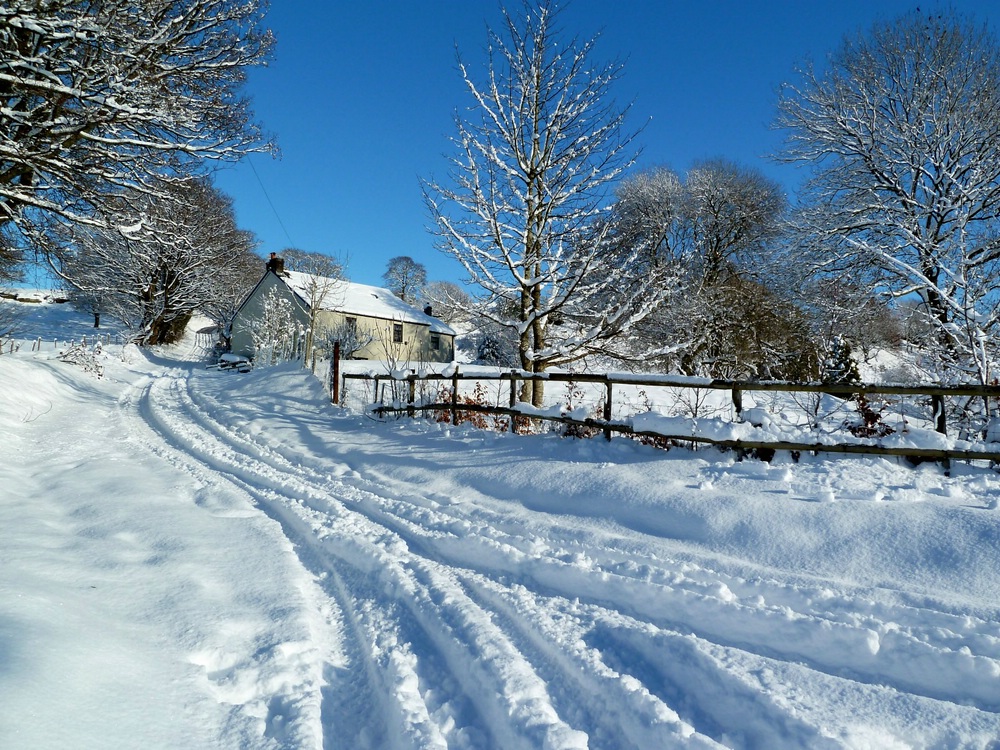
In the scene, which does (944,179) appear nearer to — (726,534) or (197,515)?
(726,534)

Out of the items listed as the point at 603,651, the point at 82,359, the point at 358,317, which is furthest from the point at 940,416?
the point at 358,317

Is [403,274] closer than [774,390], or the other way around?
[774,390]

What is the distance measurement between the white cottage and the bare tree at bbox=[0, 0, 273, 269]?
20419 millimetres

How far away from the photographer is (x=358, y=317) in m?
34.1

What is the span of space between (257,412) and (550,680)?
11606 millimetres

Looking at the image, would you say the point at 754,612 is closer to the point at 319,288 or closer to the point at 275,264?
the point at 319,288

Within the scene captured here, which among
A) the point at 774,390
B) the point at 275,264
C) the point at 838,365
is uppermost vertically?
the point at 275,264

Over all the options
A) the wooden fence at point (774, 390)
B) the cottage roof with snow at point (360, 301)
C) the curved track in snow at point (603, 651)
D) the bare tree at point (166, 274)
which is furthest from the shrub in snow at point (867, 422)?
the bare tree at point (166, 274)

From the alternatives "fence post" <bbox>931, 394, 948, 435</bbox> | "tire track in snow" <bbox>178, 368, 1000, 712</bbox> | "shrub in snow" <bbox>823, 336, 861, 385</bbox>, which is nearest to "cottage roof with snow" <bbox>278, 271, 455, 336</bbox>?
"shrub in snow" <bbox>823, 336, 861, 385</bbox>

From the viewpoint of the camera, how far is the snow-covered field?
2.36 metres

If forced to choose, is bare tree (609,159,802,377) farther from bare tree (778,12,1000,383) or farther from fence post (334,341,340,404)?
fence post (334,341,340,404)

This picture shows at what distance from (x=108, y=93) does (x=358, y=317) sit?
87.5 ft

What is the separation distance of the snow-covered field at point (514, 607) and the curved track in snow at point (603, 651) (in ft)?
0.05

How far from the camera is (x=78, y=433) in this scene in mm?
9305
